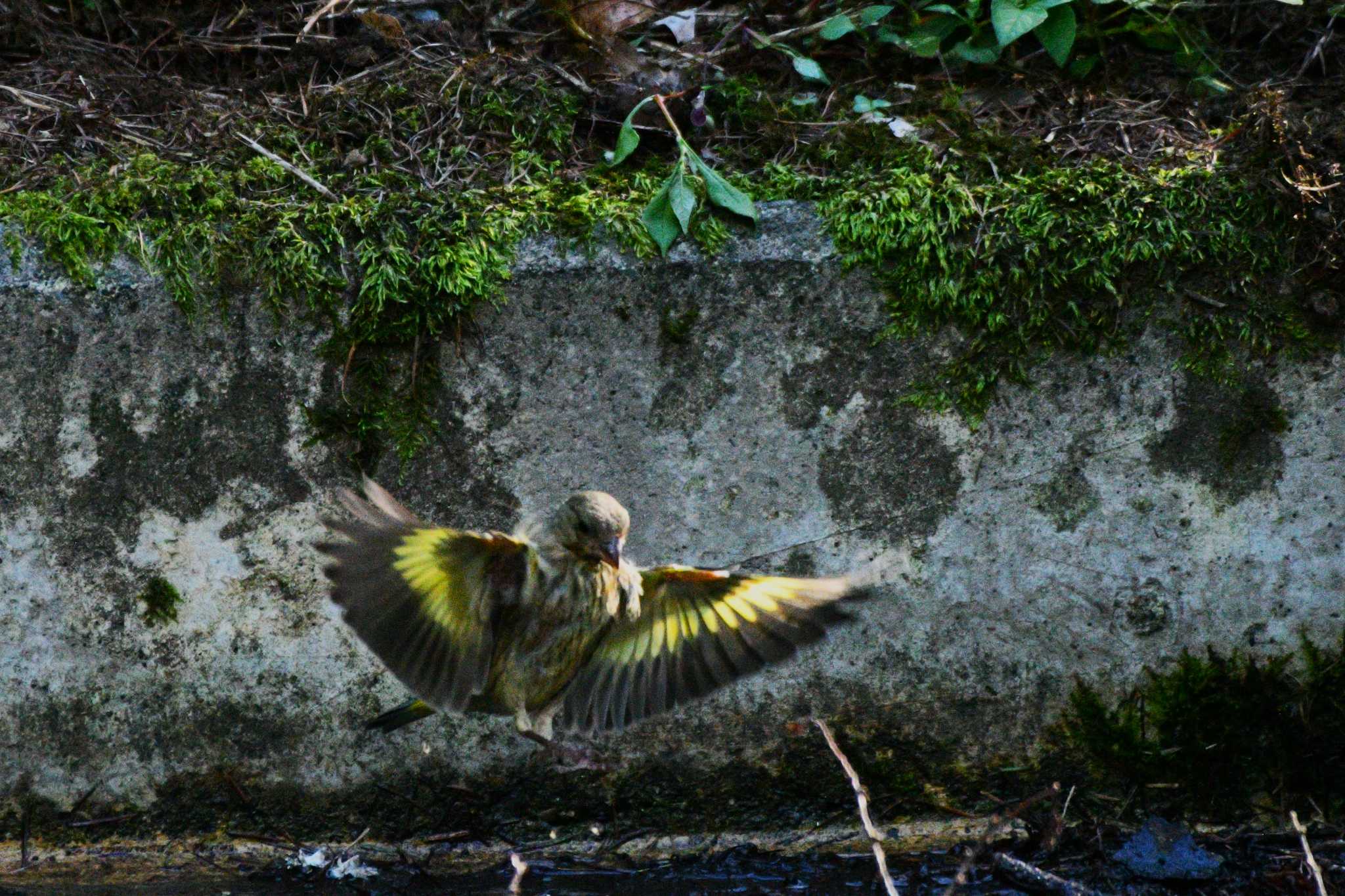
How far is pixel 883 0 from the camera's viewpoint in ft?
13.5

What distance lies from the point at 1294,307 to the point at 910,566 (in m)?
1.24

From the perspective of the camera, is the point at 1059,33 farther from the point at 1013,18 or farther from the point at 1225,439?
the point at 1225,439

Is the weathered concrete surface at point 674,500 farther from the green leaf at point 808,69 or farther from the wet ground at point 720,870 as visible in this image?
the green leaf at point 808,69

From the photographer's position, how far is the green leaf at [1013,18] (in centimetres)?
375

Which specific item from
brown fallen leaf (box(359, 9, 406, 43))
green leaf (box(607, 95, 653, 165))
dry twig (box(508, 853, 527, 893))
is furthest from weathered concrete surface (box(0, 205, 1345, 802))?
brown fallen leaf (box(359, 9, 406, 43))

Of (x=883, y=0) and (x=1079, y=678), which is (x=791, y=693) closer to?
(x=1079, y=678)

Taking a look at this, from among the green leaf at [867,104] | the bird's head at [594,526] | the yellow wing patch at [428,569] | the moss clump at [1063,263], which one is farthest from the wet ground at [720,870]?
the green leaf at [867,104]

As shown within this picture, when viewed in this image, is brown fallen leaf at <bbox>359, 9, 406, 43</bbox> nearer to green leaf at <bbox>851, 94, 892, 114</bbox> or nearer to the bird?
green leaf at <bbox>851, 94, 892, 114</bbox>

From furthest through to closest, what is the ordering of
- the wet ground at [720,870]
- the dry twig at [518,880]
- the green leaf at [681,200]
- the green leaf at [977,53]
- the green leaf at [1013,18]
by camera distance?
the green leaf at [977,53]
the green leaf at [1013,18]
the green leaf at [681,200]
the wet ground at [720,870]
the dry twig at [518,880]

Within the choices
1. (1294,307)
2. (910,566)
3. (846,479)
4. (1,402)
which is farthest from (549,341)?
(1294,307)

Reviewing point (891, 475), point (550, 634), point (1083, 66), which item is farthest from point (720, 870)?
point (1083, 66)

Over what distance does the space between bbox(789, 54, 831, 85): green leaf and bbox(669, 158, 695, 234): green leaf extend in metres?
0.72

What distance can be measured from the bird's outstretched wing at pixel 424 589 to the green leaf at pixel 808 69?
1.88 m

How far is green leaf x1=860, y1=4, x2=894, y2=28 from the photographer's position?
13.2 ft
